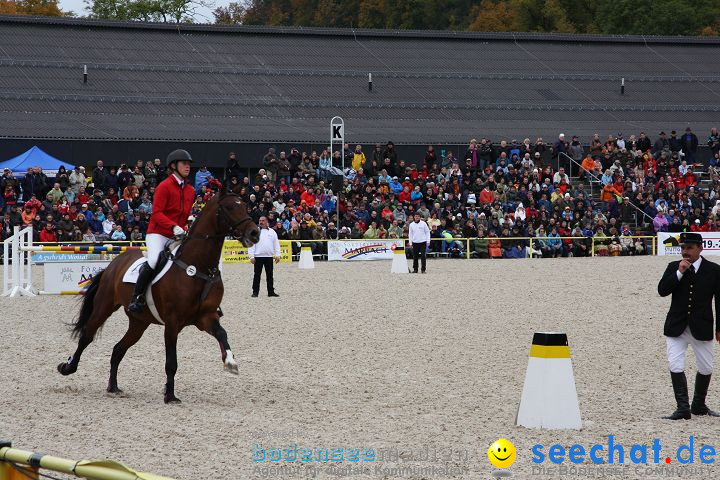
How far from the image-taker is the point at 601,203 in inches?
1676

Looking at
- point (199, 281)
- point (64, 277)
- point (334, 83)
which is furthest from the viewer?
point (334, 83)

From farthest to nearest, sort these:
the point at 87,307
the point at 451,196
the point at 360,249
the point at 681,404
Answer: the point at 451,196 → the point at 360,249 → the point at 87,307 → the point at 681,404

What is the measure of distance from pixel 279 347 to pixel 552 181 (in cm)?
2986

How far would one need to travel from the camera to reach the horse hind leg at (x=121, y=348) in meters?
11.2

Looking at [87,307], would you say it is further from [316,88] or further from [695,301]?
[316,88]

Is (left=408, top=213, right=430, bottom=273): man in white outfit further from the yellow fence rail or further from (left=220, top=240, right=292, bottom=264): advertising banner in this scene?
the yellow fence rail

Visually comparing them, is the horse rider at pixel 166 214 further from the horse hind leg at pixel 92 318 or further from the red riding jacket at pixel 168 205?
the horse hind leg at pixel 92 318

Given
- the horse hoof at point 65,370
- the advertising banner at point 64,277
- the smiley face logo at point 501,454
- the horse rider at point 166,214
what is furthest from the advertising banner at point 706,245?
the smiley face logo at point 501,454

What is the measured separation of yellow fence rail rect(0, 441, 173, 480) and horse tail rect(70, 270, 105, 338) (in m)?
7.60

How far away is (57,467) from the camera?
14.3 ft

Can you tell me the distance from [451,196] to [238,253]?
28.3 ft

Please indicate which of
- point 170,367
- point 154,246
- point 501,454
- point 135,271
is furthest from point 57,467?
point 135,271

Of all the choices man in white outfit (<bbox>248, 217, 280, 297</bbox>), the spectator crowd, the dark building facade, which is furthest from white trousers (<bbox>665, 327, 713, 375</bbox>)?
the dark building facade

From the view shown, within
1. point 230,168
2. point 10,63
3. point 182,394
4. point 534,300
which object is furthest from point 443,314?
point 10,63
